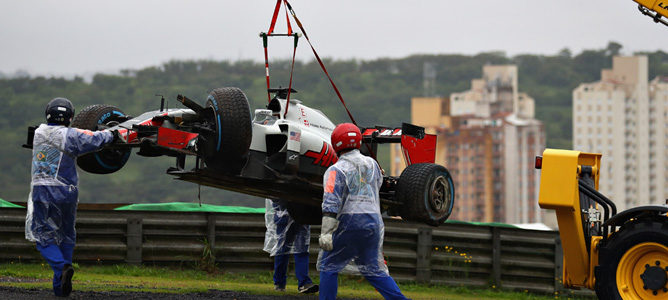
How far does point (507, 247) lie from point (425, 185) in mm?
4091

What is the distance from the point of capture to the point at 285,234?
13562 mm

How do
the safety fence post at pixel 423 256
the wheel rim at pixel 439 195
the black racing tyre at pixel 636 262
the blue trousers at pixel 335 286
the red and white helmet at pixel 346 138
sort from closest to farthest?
the black racing tyre at pixel 636 262, the blue trousers at pixel 335 286, the red and white helmet at pixel 346 138, the wheel rim at pixel 439 195, the safety fence post at pixel 423 256

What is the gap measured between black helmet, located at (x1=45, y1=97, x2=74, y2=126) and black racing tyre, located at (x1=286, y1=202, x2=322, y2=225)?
3386mm

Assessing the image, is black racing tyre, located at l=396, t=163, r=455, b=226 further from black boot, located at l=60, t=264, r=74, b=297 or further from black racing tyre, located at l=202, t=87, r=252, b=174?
black boot, located at l=60, t=264, r=74, b=297

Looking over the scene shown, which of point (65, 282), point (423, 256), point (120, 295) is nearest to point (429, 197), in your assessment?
point (423, 256)

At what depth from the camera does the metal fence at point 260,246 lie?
14883 mm

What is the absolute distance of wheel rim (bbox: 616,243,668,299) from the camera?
965cm

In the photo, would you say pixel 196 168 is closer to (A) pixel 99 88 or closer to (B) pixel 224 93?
(B) pixel 224 93

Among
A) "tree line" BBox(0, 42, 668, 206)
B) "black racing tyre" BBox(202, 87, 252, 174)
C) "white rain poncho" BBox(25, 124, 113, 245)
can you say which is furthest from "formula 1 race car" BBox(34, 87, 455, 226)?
"tree line" BBox(0, 42, 668, 206)

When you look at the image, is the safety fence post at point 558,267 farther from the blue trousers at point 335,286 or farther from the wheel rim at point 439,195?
the blue trousers at point 335,286

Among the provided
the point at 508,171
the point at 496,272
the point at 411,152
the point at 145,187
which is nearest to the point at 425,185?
the point at 411,152

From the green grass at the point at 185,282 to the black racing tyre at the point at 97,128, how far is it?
4.96 ft

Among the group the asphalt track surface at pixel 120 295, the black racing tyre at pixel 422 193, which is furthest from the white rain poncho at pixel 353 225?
the black racing tyre at pixel 422 193

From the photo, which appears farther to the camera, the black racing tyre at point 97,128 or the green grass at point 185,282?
the green grass at point 185,282
